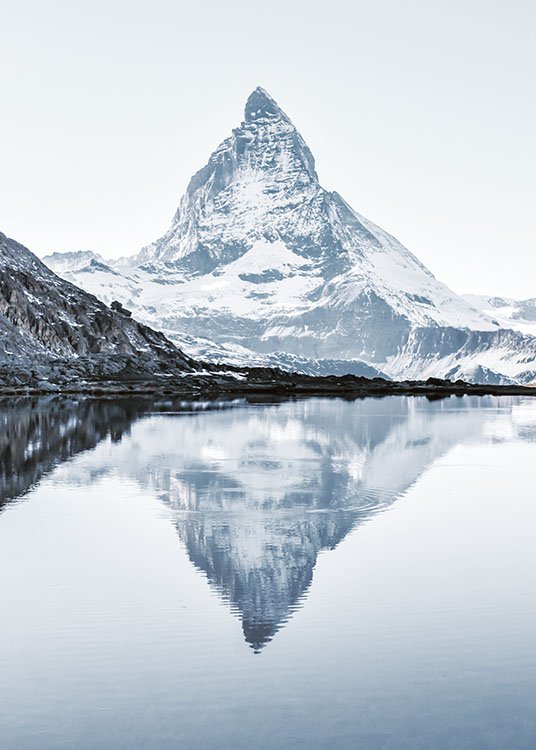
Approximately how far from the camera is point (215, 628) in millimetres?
23594

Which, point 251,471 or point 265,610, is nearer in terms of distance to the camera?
point 265,610

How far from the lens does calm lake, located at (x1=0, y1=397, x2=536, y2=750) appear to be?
699 inches

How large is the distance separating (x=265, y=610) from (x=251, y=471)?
A: 34.1m

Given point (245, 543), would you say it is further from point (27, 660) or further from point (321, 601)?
point (27, 660)

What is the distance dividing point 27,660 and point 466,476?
4081 centimetres

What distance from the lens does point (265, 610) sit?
2550 centimetres

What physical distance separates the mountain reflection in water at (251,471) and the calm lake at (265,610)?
211 mm

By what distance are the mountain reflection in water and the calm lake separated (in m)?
0.21

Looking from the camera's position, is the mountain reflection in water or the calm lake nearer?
the calm lake

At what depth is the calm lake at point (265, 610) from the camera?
17.8 meters

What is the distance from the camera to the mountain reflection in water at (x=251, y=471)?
30763 millimetres

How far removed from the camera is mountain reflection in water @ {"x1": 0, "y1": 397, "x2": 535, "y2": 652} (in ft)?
101

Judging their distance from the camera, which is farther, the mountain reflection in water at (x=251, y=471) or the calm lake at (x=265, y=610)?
the mountain reflection in water at (x=251, y=471)

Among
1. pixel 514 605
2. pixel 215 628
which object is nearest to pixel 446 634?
pixel 514 605
